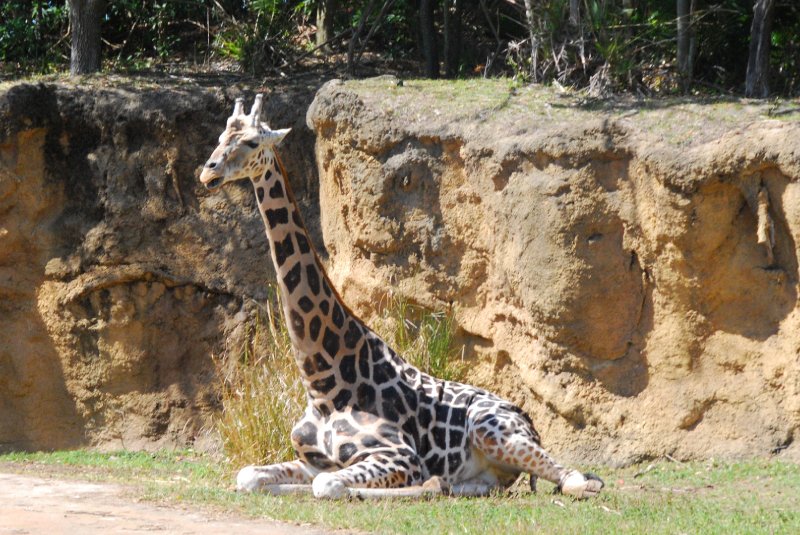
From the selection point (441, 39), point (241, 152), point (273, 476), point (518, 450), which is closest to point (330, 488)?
point (273, 476)

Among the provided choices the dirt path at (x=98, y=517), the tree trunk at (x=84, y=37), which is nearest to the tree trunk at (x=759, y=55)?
the dirt path at (x=98, y=517)

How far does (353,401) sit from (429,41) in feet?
20.0

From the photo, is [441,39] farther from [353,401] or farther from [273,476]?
[273,476]

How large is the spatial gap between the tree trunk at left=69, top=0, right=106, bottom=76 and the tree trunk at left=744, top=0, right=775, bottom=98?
7.21m

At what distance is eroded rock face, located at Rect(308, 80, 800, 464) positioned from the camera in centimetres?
881

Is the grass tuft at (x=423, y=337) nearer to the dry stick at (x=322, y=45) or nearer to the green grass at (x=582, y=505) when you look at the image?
the green grass at (x=582, y=505)

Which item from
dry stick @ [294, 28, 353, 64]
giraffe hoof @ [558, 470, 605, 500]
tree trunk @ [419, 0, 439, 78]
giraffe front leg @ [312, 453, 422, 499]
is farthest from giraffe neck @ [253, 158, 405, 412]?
dry stick @ [294, 28, 353, 64]

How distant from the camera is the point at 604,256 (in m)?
9.30

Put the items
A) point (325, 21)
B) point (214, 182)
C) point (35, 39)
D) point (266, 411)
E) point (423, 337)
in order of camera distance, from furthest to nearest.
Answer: point (35, 39) → point (325, 21) → point (423, 337) → point (266, 411) → point (214, 182)

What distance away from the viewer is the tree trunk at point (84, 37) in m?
13.3

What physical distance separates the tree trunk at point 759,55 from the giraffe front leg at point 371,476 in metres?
5.12

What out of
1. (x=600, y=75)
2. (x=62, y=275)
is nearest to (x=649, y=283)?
(x=600, y=75)

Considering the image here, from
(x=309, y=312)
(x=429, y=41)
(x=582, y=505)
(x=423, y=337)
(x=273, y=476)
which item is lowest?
(x=582, y=505)

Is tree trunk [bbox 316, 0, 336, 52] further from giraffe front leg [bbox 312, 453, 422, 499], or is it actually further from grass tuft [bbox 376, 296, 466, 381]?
giraffe front leg [bbox 312, 453, 422, 499]
